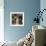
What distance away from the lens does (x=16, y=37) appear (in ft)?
18.0

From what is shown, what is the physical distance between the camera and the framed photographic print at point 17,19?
5.47 metres

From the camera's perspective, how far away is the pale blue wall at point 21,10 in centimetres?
543

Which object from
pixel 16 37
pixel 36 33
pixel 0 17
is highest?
pixel 0 17

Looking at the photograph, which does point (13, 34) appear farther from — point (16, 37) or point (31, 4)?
point (31, 4)

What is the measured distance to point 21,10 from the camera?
543 centimetres

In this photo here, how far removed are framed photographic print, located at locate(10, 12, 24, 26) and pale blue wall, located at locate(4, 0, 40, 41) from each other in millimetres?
124

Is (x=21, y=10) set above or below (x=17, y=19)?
above

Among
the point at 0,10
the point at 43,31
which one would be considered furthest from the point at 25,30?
the point at 43,31

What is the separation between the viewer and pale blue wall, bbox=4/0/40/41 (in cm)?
543

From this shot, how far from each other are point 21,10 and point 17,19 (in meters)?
0.41

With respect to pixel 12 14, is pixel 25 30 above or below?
below

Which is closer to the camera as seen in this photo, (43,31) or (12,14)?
(43,31)

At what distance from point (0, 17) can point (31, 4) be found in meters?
1.39

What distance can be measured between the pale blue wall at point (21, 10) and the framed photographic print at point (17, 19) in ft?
0.41
